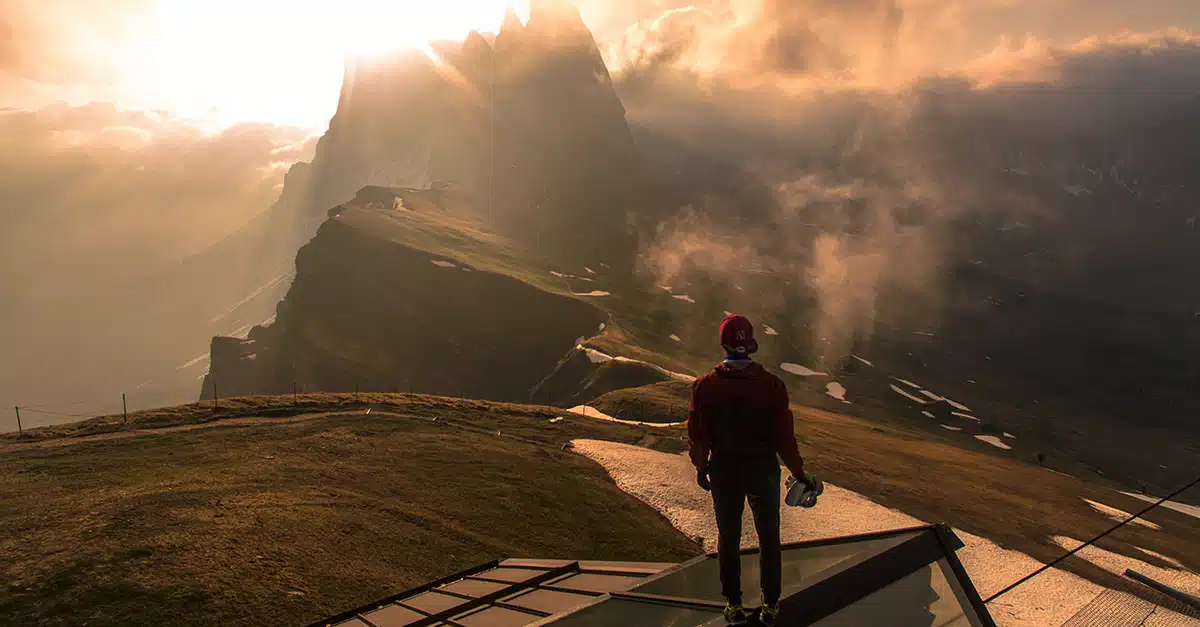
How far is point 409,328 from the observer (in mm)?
144875

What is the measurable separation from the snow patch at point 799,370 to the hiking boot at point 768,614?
572ft

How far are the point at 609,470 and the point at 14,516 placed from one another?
30732 mm

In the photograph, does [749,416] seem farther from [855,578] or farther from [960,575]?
[960,575]

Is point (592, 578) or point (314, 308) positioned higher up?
point (314, 308)

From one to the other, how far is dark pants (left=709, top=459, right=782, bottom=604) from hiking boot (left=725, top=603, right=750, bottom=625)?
0.40 ft

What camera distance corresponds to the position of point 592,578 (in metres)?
15.8

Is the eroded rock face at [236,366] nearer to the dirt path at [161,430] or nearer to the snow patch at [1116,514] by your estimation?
the dirt path at [161,430]

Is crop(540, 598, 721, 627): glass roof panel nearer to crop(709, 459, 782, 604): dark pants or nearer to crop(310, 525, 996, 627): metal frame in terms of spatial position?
crop(310, 525, 996, 627): metal frame

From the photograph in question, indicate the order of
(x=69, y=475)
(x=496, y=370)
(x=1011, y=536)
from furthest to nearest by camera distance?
1. (x=496, y=370)
2. (x=1011, y=536)
3. (x=69, y=475)

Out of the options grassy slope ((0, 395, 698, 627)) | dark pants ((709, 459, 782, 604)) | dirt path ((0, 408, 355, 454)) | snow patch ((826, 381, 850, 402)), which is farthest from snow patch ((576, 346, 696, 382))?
dark pants ((709, 459, 782, 604))

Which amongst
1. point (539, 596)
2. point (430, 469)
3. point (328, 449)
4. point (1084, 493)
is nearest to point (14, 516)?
point (328, 449)

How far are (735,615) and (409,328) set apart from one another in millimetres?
143654

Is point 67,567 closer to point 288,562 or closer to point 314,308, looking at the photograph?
point 288,562

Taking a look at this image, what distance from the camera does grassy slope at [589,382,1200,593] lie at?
144 feet
